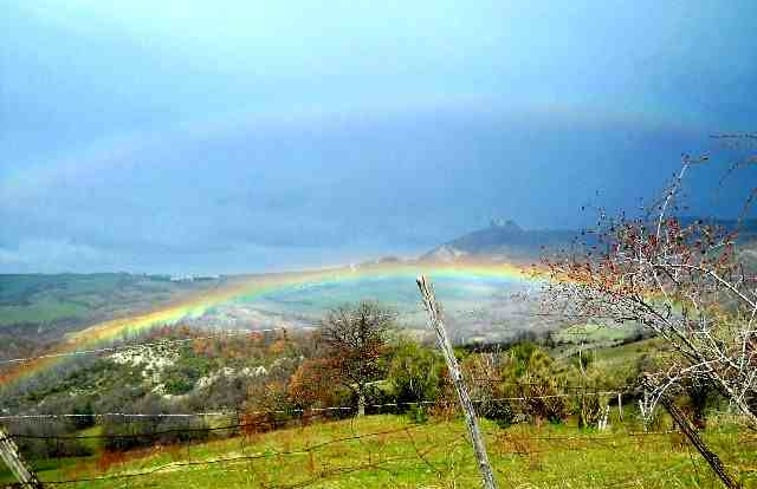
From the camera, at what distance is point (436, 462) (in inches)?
812

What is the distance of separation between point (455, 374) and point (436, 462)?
1476 cm

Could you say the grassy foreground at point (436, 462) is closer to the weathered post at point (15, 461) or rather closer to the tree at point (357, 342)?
the weathered post at point (15, 461)

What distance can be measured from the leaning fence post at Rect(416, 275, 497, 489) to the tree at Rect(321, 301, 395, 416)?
113 ft

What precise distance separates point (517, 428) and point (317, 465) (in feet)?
39.8

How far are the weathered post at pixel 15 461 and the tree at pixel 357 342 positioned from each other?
34.1 metres

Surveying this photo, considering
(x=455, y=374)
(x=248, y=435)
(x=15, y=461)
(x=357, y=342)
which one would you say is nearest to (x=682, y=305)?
(x=455, y=374)

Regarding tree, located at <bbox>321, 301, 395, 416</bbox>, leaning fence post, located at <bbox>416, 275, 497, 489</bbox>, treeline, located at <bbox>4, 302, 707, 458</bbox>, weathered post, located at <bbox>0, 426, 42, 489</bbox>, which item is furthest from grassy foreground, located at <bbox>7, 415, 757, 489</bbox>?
tree, located at <bbox>321, 301, 395, 416</bbox>

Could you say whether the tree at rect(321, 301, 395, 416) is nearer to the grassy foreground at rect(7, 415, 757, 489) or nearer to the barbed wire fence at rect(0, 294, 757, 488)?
the barbed wire fence at rect(0, 294, 757, 488)

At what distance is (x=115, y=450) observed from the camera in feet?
111

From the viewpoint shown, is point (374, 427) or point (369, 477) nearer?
point (369, 477)

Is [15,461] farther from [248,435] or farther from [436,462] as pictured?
[248,435]

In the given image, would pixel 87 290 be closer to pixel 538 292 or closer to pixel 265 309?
pixel 265 309

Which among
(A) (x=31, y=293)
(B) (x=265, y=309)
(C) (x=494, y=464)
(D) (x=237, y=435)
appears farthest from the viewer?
(A) (x=31, y=293)

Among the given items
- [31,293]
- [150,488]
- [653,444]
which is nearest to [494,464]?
[653,444]
